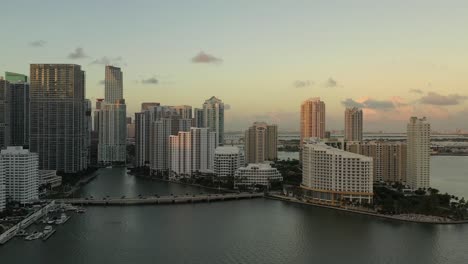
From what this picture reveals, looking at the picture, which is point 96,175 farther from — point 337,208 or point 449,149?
point 449,149

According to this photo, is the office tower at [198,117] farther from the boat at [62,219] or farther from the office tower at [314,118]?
the boat at [62,219]

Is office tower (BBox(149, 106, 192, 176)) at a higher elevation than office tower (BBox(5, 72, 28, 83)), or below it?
below

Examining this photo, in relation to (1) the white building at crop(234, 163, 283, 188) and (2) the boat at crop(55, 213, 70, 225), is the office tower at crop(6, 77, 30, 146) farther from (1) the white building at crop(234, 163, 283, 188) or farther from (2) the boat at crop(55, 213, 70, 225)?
(2) the boat at crop(55, 213, 70, 225)

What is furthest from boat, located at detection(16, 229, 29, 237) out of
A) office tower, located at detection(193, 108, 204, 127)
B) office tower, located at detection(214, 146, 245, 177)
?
office tower, located at detection(193, 108, 204, 127)

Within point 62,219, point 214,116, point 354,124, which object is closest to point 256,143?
point 354,124

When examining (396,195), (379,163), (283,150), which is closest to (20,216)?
(396,195)

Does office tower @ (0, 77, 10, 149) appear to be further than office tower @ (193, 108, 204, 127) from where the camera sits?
No
